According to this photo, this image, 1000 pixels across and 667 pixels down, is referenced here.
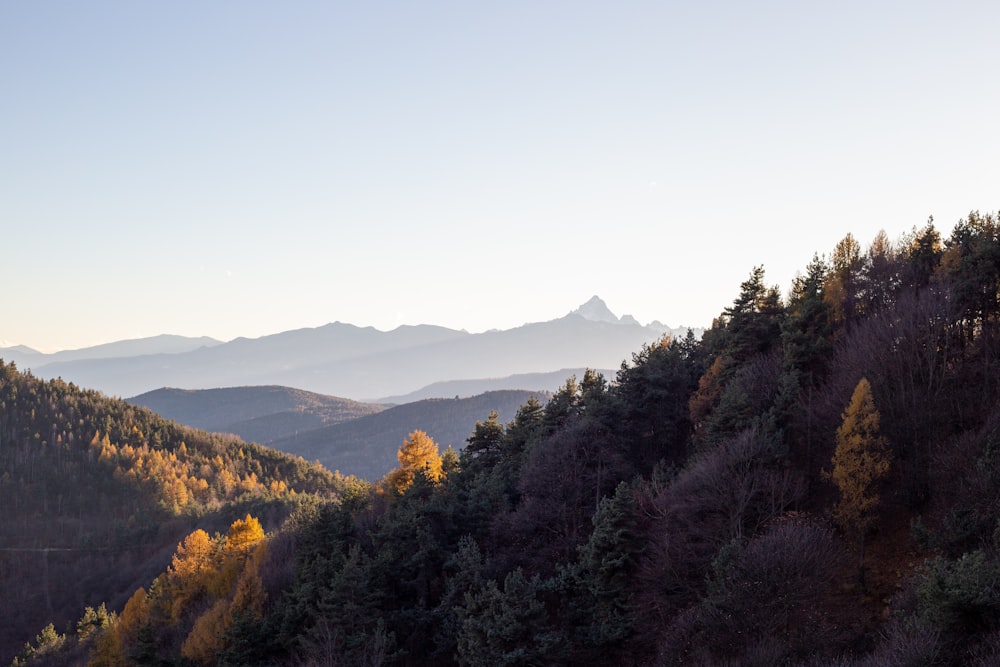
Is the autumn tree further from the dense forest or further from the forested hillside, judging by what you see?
the forested hillside

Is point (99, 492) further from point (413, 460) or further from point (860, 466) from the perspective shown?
point (860, 466)

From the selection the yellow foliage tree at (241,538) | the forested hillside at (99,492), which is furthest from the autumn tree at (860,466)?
the forested hillside at (99,492)

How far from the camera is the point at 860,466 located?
2652cm

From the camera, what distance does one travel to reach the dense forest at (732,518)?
20.4 m

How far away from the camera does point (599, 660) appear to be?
2755cm

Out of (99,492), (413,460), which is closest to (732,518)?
(413,460)

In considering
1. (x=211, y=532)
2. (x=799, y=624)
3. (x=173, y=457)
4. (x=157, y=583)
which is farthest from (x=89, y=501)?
(x=799, y=624)

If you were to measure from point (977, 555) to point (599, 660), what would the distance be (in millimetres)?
16596

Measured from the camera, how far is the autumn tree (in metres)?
26.1

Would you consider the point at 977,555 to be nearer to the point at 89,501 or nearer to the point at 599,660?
the point at 599,660

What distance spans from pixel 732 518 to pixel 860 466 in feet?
19.7

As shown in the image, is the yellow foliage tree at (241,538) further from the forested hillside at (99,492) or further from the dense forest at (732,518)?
the forested hillside at (99,492)

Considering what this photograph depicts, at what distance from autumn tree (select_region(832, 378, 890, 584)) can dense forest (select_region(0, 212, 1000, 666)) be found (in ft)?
0.41

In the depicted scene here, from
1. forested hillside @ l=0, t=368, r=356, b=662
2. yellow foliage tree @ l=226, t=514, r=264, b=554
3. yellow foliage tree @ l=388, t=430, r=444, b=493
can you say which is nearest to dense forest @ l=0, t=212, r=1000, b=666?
yellow foliage tree @ l=388, t=430, r=444, b=493
